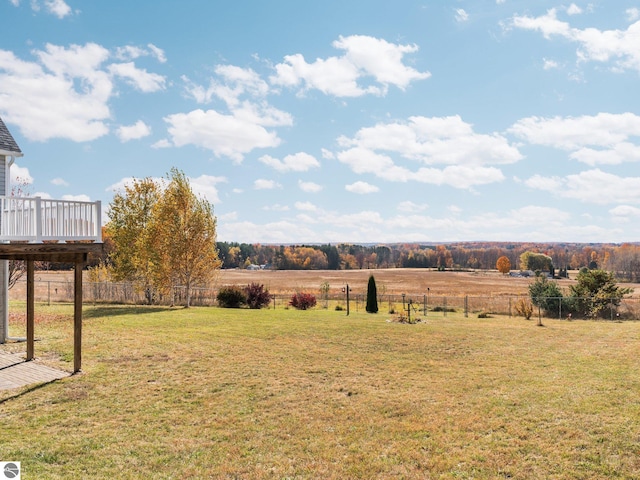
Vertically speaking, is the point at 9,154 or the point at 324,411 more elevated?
the point at 9,154

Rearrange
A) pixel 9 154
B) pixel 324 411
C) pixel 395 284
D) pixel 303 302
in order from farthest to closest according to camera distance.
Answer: pixel 395 284 < pixel 303 302 < pixel 9 154 < pixel 324 411

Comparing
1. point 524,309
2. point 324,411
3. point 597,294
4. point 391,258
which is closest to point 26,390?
point 324,411

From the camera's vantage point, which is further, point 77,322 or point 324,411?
point 77,322

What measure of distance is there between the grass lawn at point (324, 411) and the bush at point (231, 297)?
1269cm

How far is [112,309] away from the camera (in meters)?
25.0

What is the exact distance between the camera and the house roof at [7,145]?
546 inches

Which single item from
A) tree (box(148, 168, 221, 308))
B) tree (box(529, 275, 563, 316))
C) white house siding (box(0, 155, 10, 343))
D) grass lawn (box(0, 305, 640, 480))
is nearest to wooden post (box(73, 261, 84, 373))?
grass lawn (box(0, 305, 640, 480))

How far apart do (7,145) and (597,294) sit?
101 feet

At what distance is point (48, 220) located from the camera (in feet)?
35.5

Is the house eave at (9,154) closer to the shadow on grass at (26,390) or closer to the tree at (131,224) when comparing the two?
the shadow on grass at (26,390)

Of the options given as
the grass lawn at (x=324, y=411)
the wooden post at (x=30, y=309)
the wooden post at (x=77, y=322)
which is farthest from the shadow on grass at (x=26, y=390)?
the wooden post at (x=30, y=309)

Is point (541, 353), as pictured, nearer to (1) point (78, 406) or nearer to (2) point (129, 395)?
(2) point (129, 395)

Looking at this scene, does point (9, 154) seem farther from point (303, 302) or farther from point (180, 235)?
point (303, 302)

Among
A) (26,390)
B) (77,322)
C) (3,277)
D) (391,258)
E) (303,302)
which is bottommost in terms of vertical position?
(303,302)
